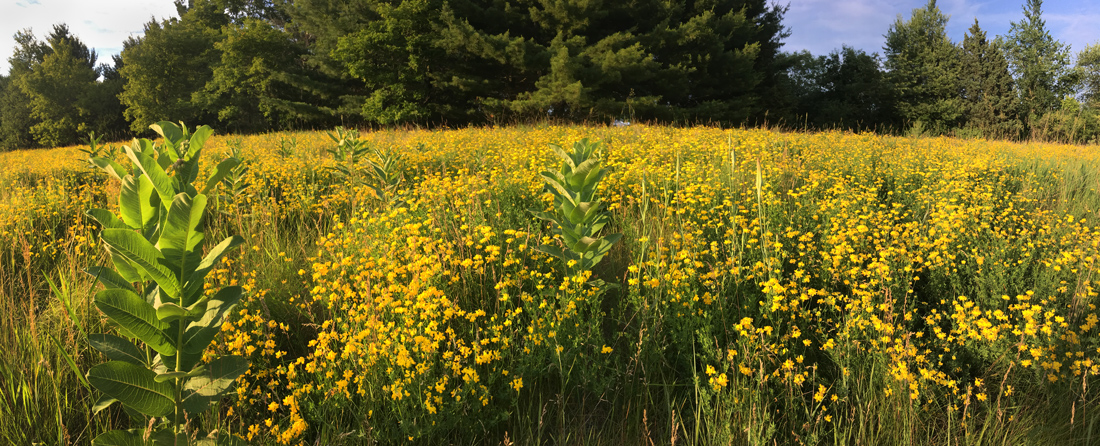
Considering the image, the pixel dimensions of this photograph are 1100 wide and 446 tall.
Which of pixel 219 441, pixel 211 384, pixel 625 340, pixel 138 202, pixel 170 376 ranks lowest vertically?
pixel 625 340

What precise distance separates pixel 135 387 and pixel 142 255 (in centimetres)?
42

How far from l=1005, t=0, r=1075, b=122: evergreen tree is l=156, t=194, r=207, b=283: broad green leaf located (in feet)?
128

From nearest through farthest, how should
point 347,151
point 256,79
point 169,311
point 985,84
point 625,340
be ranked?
point 169,311
point 625,340
point 347,151
point 256,79
point 985,84

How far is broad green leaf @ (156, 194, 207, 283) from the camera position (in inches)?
50.0

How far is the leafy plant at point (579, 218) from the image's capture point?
106 inches

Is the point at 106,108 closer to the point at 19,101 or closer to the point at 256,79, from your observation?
the point at 19,101

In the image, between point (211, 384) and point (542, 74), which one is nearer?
point (211, 384)

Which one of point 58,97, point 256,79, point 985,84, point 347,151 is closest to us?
point 347,151

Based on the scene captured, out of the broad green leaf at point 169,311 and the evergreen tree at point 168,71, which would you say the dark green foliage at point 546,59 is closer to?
the evergreen tree at point 168,71

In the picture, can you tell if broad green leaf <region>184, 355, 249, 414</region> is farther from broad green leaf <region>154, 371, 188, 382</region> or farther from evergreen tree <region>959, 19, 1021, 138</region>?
evergreen tree <region>959, 19, 1021, 138</region>

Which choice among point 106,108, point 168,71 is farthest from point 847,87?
point 106,108

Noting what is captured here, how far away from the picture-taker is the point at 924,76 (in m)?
31.3

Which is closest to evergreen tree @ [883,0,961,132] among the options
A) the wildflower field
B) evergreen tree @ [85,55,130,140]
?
the wildflower field

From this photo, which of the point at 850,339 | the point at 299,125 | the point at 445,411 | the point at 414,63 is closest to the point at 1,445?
the point at 445,411
